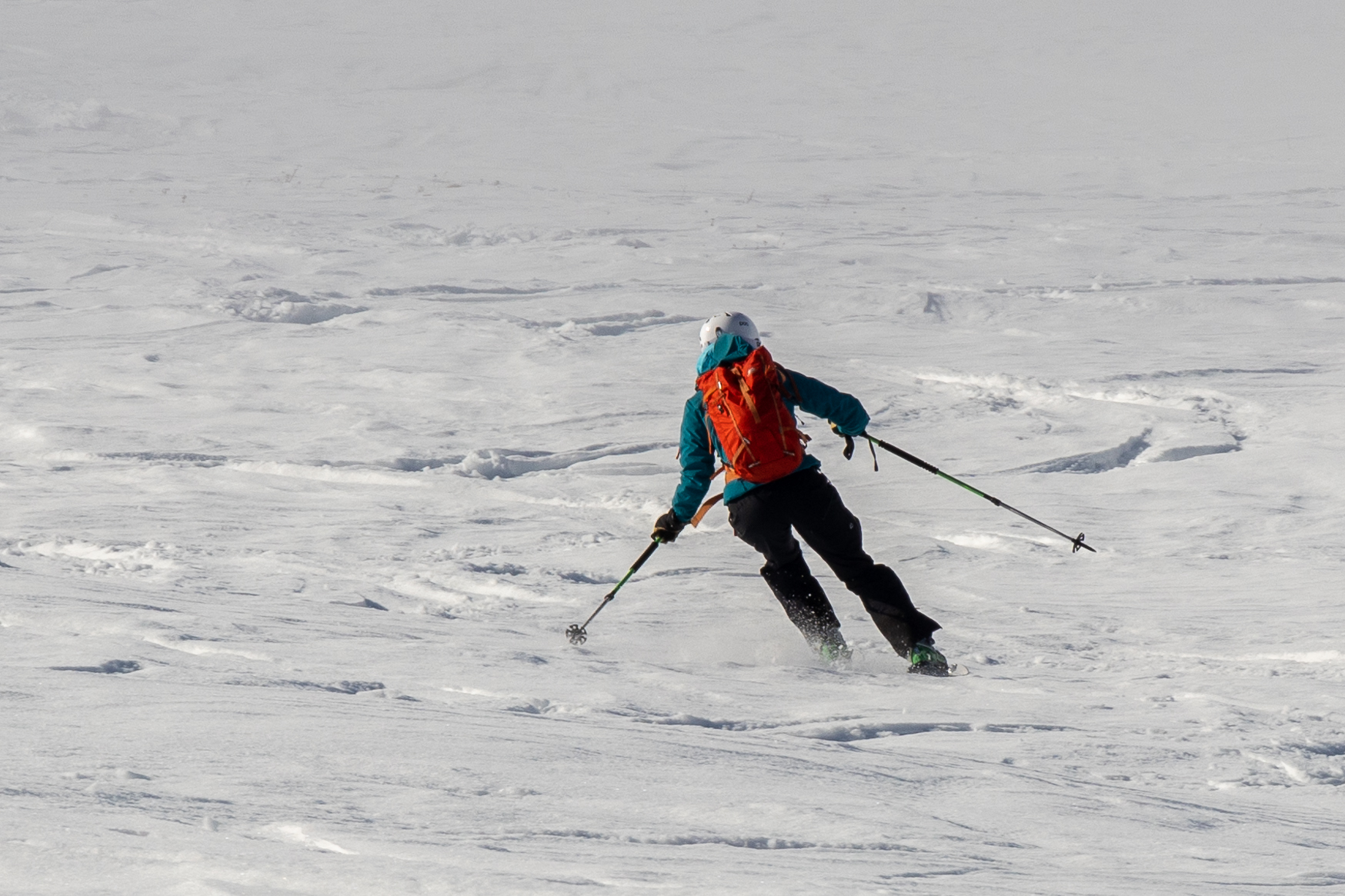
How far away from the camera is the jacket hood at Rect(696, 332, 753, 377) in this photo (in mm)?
4660

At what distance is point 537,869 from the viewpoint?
2281 millimetres

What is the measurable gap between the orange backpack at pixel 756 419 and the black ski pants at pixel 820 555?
0.08 meters

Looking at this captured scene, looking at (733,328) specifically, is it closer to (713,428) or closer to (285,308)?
(713,428)

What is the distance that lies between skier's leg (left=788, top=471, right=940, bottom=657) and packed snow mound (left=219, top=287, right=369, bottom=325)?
26.2 ft

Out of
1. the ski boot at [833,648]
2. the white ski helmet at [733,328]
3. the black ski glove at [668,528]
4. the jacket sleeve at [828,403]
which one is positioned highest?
the white ski helmet at [733,328]

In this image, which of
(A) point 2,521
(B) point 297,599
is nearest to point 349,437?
(A) point 2,521

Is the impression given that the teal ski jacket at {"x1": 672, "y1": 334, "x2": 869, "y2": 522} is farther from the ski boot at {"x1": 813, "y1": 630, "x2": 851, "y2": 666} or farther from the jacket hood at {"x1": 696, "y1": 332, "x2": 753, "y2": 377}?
the ski boot at {"x1": 813, "y1": 630, "x2": 851, "y2": 666}

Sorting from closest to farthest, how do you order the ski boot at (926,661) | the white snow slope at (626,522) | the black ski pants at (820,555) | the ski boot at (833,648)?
1. the white snow slope at (626,522)
2. the ski boot at (926,661)
3. the black ski pants at (820,555)
4. the ski boot at (833,648)

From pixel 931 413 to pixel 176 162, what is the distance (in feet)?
50.8

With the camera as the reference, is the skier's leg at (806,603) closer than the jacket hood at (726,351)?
No

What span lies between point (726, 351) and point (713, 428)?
0.29m

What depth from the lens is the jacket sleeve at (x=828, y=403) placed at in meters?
4.71

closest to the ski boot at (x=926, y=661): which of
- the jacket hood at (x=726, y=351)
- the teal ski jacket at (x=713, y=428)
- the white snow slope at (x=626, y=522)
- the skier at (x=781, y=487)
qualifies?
the skier at (x=781, y=487)

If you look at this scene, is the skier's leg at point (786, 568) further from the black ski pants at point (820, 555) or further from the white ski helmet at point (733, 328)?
the white ski helmet at point (733, 328)
